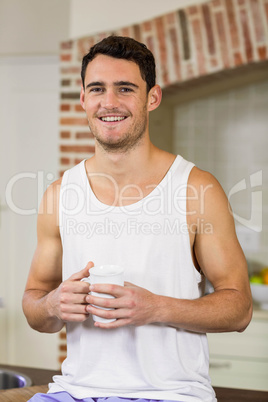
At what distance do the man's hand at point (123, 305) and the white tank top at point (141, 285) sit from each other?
0.16 metres

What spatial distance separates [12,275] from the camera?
376 centimetres

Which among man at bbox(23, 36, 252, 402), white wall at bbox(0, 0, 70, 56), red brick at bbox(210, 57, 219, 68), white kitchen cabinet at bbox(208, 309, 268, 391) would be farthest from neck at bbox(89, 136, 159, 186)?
white wall at bbox(0, 0, 70, 56)

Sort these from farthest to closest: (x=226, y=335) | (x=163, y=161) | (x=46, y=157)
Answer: (x=46, y=157), (x=226, y=335), (x=163, y=161)

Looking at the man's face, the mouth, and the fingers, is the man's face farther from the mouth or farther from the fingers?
the fingers

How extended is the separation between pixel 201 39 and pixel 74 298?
1.92m

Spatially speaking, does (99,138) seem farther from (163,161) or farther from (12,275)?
(12,275)

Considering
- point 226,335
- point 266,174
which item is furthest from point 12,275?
point 266,174

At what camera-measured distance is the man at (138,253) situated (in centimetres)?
143

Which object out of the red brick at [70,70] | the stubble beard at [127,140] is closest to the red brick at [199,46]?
the red brick at [70,70]

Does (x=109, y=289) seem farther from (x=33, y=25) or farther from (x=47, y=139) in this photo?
(x=33, y=25)

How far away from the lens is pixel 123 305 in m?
1.29

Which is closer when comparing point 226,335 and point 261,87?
point 226,335

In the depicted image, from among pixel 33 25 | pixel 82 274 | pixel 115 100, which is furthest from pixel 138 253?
pixel 33 25

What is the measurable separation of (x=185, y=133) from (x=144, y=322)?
8.69ft
